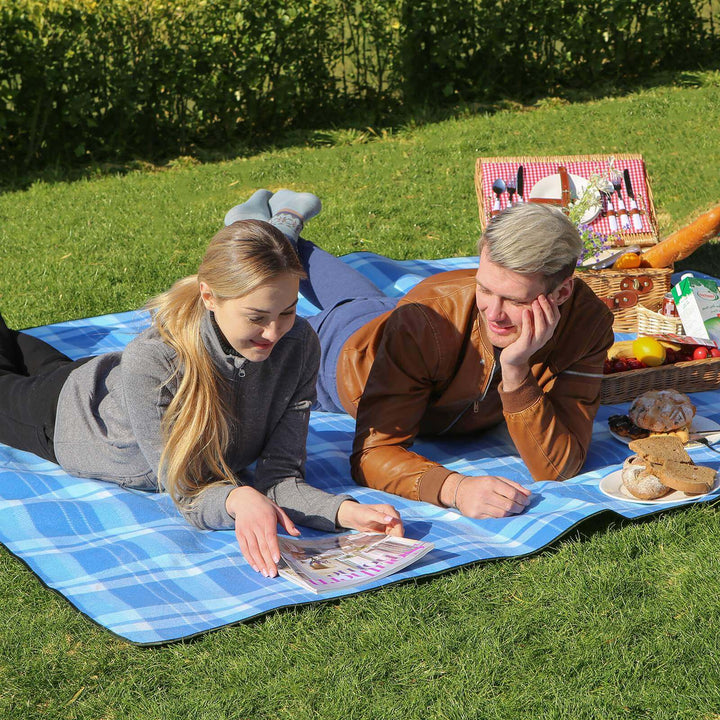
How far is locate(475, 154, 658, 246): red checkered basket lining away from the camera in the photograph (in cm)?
607

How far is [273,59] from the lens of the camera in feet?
33.7

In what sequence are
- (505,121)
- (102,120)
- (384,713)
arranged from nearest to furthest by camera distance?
(384,713) < (102,120) < (505,121)

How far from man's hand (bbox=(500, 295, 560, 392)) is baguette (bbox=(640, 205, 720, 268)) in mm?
2449

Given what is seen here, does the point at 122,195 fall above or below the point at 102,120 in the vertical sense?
below

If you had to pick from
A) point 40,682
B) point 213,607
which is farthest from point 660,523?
point 40,682

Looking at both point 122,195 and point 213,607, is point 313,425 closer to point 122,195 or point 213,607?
point 213,607

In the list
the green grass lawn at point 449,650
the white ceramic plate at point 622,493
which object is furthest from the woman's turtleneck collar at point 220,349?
the white ceramic plate at point 622,493

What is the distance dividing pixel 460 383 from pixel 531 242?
81 cm

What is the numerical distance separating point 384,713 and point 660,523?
144cm

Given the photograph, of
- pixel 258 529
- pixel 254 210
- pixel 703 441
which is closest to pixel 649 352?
pixel 703 441

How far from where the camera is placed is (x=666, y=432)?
4.16 m

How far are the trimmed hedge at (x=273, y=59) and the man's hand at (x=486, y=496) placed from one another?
289 inches

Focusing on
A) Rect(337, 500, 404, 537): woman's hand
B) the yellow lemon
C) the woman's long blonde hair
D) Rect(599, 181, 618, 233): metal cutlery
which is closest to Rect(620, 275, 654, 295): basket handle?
Rect(599, 181, 618, 233): metal cutlery

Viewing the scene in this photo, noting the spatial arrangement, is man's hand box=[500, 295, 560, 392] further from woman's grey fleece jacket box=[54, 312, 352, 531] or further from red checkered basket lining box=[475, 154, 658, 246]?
red checkered basket lining box=[475, 154, 658, 246]
